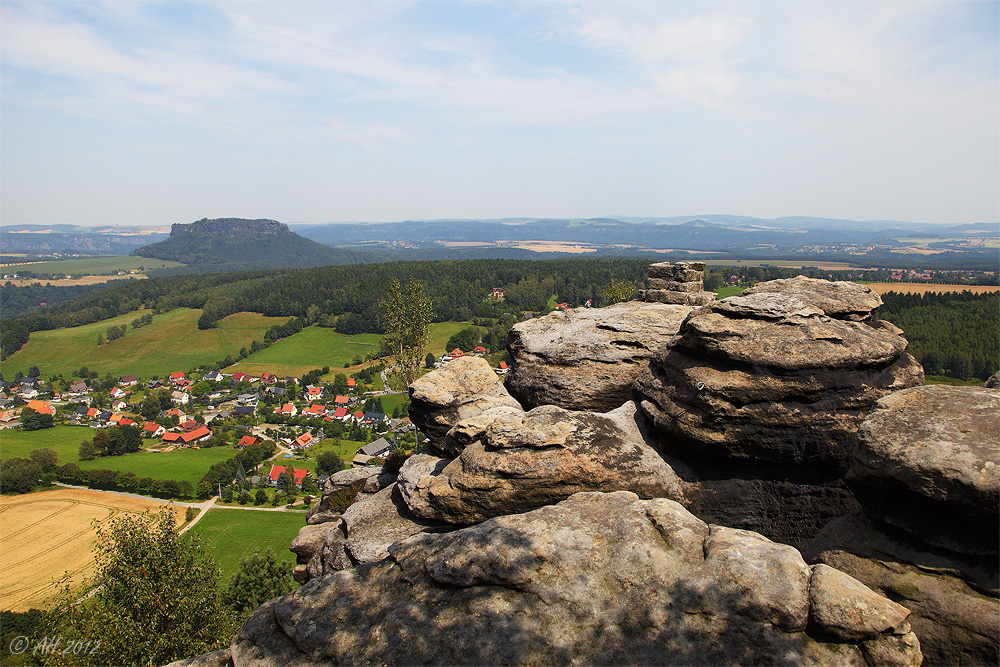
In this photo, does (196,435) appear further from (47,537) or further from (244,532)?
(244,532)

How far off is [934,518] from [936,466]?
4.36 ft

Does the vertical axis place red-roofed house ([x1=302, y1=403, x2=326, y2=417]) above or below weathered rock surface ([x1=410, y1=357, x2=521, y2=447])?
below

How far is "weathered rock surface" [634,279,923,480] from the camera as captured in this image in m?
12.8

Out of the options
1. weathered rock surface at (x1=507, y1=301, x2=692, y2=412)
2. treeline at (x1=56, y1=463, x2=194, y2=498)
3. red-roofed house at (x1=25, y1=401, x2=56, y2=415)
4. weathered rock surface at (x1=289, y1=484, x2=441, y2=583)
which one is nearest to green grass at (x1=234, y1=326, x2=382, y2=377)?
red-roofed house at (x1=25, y1=401, x2=56, y2=415)

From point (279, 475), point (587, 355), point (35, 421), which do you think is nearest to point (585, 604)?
point (587, 355)

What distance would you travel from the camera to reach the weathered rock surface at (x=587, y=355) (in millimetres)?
18156

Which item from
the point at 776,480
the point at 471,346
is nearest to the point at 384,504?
the point at 776,480

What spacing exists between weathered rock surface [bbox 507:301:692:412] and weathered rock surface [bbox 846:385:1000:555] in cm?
809

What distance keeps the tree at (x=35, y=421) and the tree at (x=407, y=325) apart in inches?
5619

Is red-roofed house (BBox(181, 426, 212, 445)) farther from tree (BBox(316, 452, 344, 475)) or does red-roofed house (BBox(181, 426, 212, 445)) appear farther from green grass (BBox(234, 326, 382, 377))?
tree (BBox(316, 452, 344, 475))

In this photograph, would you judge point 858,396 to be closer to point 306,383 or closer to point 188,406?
point 306,383

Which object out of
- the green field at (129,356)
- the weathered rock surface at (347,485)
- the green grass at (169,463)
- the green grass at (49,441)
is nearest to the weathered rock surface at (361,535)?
the weathered rock surface at (347,485)

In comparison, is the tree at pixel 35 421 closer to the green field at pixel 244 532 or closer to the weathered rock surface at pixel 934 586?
the green field at pixel 244 532

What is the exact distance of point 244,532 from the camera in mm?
71812
